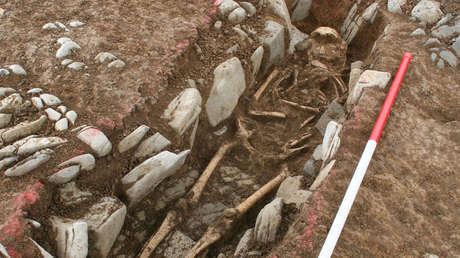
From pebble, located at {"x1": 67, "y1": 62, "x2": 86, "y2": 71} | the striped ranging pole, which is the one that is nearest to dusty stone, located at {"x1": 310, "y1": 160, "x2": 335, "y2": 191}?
the striped ranging pole

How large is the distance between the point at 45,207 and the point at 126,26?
73.9 inches

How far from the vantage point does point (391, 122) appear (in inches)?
110

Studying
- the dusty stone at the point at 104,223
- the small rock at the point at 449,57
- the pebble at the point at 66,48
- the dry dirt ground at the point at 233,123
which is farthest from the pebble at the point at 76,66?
the small rock at the point at 449,57

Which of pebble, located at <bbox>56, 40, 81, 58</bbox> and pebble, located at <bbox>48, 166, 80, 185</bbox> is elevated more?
pebble, located at <bbox>56, 40, 81, 58</bbox>

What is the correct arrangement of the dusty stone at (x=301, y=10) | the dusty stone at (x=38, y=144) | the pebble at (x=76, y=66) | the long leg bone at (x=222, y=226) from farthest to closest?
the dusty stone at (x=301, y=10) → the pebble at (x=76, y=66) → the long leg bone at (x=222, y=226) → the dusty stone at (x=38, y=144)

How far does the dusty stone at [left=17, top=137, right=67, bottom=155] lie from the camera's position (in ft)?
8.11

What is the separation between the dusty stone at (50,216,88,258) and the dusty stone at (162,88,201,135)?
3.42 feet

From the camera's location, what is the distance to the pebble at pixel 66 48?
321cm

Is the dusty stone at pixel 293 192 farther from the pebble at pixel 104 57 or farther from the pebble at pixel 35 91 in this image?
the pebble at pixel 35 91

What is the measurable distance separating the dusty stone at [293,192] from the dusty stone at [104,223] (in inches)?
42.7

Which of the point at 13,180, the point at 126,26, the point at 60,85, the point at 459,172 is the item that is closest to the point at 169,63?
the point at 126,26

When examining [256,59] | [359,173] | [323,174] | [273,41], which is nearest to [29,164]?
[323,174]

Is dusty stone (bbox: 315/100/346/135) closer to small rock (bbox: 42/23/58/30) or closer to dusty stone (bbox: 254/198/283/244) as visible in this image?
dusty stone (bbox: 254/198/283/244)

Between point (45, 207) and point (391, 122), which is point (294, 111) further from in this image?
point (45, 207)
